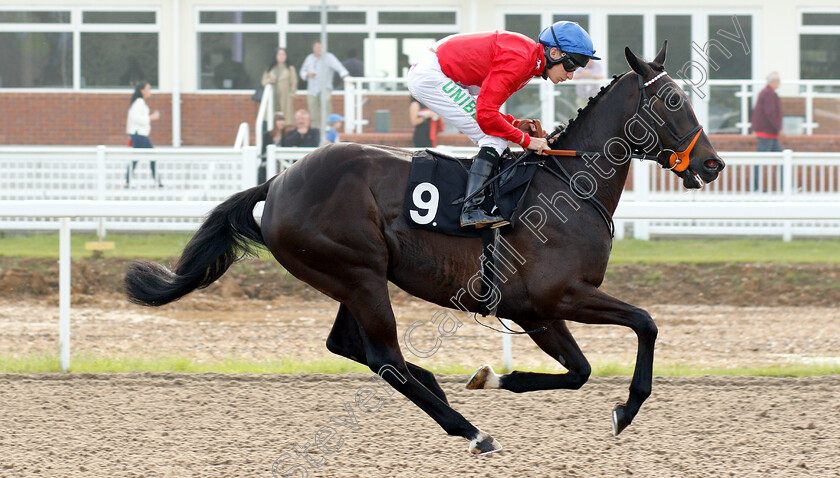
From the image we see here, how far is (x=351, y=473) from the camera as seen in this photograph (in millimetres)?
4055

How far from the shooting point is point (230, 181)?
35.5 feet

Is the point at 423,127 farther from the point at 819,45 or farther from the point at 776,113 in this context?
the point at 819,45

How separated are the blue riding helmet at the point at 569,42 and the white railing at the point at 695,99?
24.9ft

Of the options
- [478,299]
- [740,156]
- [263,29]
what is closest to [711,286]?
[740,156]

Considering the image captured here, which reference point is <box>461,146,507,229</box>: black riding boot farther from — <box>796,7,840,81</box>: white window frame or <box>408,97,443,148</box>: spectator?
<box>796,7,840,81</box>: white window frame

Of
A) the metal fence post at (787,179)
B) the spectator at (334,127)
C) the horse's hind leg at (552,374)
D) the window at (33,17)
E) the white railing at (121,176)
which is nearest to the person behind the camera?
the horse's hind leg at (552,374)

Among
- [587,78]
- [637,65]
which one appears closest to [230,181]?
[587,78]

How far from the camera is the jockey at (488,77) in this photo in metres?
4.21

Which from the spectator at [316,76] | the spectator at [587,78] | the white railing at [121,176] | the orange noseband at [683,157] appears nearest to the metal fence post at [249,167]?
the white railing at [121,176]

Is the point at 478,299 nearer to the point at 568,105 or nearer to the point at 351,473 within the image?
the point at 351,473

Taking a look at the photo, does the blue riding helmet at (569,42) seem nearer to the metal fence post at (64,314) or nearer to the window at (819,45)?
the metal fence post at (64,314)

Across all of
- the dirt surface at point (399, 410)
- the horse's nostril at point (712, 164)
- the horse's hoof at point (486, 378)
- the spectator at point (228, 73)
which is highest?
the spectator at point (228, 73)

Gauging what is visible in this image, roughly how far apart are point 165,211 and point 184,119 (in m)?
9.51

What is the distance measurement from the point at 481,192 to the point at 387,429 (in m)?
1.24
